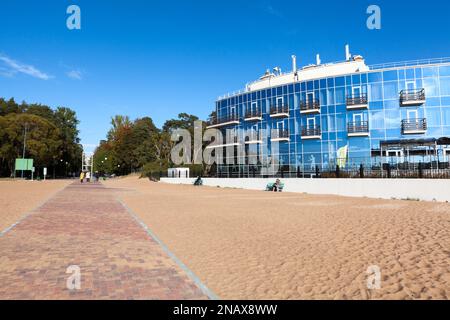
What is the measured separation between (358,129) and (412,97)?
20.3 feet

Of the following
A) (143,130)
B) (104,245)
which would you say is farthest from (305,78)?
(143,130)

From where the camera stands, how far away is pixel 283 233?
9.63 m

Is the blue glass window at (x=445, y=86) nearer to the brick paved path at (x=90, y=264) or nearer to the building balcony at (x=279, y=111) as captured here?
the building balcony at (x=279, y=111)

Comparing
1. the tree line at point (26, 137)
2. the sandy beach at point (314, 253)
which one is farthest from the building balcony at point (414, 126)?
the tree line at point (26, 137)

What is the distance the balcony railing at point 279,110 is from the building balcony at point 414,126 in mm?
13329

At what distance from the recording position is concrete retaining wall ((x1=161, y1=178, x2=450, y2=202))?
18453mm

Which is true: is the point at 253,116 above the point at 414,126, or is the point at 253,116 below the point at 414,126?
above

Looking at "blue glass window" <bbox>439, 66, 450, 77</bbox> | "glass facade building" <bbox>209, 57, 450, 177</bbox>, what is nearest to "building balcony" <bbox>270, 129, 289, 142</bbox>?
"glass facade building" <bbox>209, 57, 450, 177</bbox>

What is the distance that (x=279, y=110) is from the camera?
42094 mm

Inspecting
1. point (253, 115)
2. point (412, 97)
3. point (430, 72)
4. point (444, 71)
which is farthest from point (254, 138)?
point (444, 71)

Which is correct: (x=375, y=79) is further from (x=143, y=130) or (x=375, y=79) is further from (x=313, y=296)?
(x=143, y=130)

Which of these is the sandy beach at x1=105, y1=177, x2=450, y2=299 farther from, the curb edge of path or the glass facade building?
the glass facade building

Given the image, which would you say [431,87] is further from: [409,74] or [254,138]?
[254,138]

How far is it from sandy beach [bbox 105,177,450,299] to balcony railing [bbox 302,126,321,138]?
26.7 m
